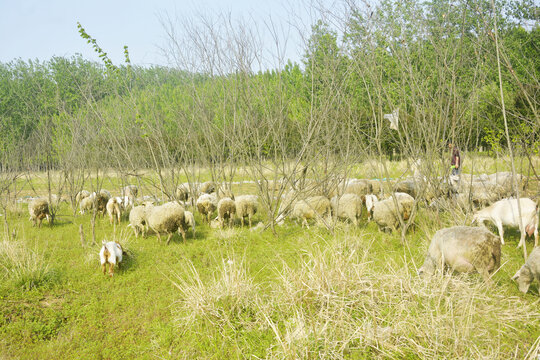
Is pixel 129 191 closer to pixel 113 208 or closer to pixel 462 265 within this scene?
pixel 113 208

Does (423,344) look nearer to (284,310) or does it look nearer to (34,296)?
(284,310)

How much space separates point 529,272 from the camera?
199 inches

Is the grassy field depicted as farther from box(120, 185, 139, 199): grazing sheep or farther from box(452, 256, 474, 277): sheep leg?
box(120, 185, 139, 199): grazing sheep

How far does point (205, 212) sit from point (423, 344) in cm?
820

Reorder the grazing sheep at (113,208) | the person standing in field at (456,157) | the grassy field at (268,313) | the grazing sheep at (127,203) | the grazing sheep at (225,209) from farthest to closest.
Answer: the grazing sheep at (127,203), the grazing sheep at (113,208), the grazing sheep at (225,209), the person standing in field at (456,157), the grassy field at (268,313)

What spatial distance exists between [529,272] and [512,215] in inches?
110

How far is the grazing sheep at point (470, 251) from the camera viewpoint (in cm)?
516

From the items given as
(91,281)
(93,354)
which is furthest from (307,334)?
(91,281)

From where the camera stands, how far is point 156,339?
481 cm

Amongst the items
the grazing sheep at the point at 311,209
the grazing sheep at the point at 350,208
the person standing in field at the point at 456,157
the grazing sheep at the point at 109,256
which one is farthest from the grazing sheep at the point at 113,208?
the person standing in field at the point at 456,157

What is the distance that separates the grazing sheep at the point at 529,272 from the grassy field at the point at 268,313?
16cm

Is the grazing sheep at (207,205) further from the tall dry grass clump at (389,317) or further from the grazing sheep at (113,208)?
the tall dry grass clump at (389,317)

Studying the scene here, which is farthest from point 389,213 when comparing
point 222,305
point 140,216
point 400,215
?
point 140,216

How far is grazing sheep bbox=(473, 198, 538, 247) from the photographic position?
7.21 m
